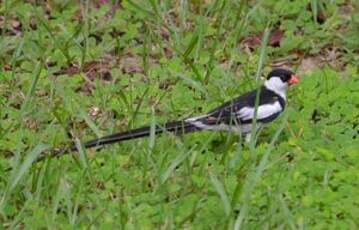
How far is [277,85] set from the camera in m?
7.03

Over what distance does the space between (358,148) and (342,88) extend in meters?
0.98

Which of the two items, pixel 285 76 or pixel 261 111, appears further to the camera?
pixel 285 76

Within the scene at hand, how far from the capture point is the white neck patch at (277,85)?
22.9ft

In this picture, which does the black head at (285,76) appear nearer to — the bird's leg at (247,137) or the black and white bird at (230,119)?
the black and white bird at (230,119)

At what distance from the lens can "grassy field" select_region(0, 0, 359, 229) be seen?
18.8 feet

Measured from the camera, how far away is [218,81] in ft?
24.6

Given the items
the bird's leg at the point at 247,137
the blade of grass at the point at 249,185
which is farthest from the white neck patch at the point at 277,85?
→ the blade of grass at the point at 249,185

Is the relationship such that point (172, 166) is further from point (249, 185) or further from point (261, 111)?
point (261, 111)

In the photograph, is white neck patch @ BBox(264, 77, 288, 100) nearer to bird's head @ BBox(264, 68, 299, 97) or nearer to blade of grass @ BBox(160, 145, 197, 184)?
bird's head @ BBox(264, 68, 299, 97)

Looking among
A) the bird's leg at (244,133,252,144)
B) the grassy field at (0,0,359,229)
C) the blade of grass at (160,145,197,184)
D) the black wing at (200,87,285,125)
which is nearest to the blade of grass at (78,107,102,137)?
the grassy field at (0,0,359,229)

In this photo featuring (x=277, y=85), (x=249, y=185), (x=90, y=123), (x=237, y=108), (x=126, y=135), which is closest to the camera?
(x=249, y=185)

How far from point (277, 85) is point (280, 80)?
1.7 inches

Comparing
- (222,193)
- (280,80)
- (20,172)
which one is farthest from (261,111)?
(20,172)

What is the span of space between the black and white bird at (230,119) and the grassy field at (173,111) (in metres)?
0.07
